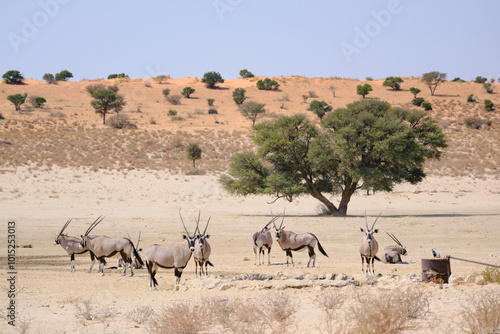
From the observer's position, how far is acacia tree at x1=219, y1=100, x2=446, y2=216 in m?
29.7

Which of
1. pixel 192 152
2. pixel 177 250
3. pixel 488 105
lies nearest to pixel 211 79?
pixel 488 105

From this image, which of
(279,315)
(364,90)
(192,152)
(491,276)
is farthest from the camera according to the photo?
(364,90)

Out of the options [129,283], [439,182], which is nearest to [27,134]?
[439,182]

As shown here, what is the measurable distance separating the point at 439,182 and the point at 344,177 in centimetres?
1522

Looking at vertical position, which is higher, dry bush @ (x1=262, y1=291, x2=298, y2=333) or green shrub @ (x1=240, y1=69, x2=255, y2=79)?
green shrub @ (x1=240, y1=69, x2=255, y2=79)

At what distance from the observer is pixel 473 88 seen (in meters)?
93.8

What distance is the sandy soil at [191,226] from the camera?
10.0 m

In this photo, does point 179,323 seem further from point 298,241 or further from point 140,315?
point 298,241

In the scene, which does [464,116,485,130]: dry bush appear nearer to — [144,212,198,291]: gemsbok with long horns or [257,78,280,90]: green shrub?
[257,78,280,90]: green shrub

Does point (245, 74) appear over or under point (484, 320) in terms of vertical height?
over

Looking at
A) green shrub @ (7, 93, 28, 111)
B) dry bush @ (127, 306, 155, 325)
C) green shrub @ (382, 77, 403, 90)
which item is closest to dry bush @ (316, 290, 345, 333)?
dry bush @ (127, 306, 155, 325)

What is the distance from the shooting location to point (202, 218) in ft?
89.9

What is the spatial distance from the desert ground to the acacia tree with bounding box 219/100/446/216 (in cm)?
159

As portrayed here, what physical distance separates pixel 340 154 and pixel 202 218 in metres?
7.65
